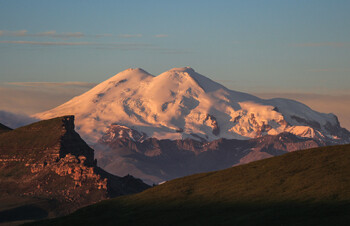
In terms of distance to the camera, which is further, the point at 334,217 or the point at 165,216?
the point at 165,216

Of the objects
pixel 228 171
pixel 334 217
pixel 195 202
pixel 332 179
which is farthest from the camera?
pixel 228 171

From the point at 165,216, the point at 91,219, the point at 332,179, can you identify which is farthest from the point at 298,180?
the point at 91,219

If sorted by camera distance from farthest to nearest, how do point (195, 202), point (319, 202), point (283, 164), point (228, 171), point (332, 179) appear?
point (228, 171)
point (283, 164)
point (195, 202)
point (332, 179)
point (319, 202)

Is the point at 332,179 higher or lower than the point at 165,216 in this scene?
higher

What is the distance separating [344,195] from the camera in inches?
5256

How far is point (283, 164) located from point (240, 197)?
943 inches

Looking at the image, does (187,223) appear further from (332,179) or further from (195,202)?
(332,179)

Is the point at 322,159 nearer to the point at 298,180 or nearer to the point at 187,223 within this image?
the point at 298,180

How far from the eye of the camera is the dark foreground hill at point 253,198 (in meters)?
128

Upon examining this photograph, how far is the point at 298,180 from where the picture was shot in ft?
509

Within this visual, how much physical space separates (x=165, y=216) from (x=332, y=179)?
3539cm

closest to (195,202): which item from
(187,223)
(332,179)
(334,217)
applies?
(187,223)

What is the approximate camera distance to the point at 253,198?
149m

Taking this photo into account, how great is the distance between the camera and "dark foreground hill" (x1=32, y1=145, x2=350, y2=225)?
12762 cm
